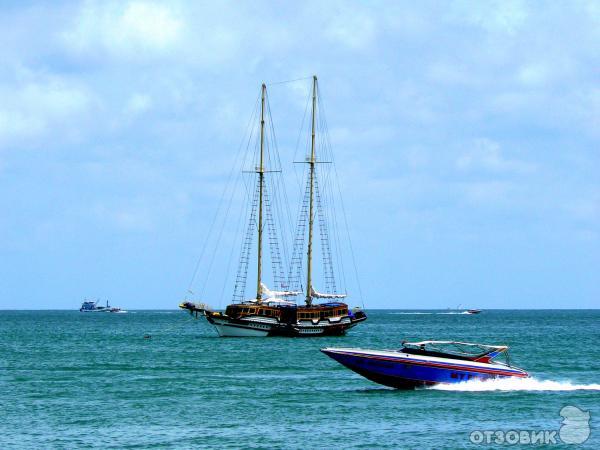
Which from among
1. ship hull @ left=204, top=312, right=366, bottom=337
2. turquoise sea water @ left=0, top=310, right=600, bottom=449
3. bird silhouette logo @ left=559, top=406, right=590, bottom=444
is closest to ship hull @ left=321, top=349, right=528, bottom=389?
turquoise sea water @ left=0, top=310, right=600, bottom=449

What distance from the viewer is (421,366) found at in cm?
5056

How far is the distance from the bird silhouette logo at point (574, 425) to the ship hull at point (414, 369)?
466cm

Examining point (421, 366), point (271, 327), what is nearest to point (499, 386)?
point (421, 366)

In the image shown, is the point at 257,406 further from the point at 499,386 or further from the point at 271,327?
the point at 271,327

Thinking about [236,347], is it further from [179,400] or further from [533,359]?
[179,400]

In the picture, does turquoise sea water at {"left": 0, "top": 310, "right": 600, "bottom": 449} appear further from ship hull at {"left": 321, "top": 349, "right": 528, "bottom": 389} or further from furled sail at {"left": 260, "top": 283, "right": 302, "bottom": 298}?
furled sail at {"left": 260, "top": 283, "right": 302, "bottom": 298}

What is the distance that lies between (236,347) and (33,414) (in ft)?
160

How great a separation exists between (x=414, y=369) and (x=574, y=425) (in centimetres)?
1037

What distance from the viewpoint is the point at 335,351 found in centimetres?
5169

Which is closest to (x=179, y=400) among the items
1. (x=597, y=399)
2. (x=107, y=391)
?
(x=107, y=391)

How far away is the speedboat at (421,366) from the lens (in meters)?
50.5

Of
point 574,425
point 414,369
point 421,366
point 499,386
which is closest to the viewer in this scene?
point 574,425

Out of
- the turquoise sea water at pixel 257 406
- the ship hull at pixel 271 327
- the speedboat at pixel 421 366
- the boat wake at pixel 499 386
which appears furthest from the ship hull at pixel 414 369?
the ship hull at pixel 271 327

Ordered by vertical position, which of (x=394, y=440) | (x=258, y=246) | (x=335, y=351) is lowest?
(x=394, y=440)
